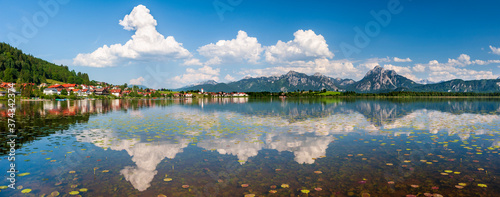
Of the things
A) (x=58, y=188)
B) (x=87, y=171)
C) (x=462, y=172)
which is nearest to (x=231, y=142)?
(x=87, y=171)

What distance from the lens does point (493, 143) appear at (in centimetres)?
1906

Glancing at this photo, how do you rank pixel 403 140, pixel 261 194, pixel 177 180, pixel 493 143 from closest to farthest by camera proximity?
pixel 261 194, pixel 177 180, pixel 493 143, pixel 403 140

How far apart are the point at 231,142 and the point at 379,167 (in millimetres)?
10957

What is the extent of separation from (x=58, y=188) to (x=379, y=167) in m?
15.5

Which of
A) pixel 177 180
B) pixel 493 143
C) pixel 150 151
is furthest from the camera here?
pixel 493 143

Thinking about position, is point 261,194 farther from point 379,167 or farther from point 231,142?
point 231,142

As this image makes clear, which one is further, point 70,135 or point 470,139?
point 70,135

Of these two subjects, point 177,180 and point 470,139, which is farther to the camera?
point 470,139

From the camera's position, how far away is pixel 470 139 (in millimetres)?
20641

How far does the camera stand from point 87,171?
12422 mm

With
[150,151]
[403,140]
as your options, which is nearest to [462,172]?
[403,140]

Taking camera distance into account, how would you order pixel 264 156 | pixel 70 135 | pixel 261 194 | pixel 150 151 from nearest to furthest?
pixel 261 194 < pixel 264 156 < pixel 150 151 < pixel 70 135

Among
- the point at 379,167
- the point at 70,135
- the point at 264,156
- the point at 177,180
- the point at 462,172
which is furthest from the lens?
the point at 70,135

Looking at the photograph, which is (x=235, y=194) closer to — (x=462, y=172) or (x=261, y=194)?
(x=261, y=194)
